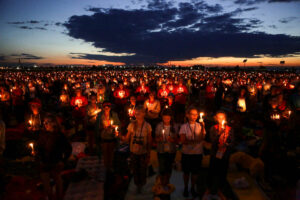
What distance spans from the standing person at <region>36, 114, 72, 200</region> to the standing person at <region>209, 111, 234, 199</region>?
8.72 ft

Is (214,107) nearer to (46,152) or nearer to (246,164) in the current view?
(246,164)

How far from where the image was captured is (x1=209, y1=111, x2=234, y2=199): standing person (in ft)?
12.3

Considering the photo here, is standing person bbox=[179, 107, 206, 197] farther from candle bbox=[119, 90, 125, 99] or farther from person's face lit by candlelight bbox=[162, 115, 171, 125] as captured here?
candle bbox=[119, 90, 125, 99]

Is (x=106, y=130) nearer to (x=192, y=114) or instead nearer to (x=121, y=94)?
(x=192, y=114)

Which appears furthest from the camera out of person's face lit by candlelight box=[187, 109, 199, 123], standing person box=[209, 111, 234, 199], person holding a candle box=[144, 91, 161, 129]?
person holding a candle box=[144, 91, 161, 129]

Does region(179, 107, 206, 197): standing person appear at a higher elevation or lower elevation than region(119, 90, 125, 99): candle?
lower

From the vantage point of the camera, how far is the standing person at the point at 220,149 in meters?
3.74

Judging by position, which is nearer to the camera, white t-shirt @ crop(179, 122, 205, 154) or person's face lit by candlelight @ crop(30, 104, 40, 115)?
white t-shirt @ crop(179, 122, 205, 154)

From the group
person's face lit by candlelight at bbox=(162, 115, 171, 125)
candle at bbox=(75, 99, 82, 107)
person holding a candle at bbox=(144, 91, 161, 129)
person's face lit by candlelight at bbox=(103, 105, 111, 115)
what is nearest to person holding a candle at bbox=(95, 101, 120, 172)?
→ person's face lit by candlelight at bbox=(103, 105, 111, 115)

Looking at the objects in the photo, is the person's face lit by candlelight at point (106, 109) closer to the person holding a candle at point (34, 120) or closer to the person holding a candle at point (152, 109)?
the person holding a candle at point (34, 120)

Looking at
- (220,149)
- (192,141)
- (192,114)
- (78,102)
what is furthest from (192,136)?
(78,102)

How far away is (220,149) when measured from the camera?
3773 millimetres

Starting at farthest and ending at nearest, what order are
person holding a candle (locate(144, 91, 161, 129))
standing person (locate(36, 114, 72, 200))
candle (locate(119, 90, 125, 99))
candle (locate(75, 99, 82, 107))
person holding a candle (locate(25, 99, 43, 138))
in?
candle (locate(119, 90, 125, 99)) < candle (locate(75, 99, 82, 107)) < person holding a candle (locate(144, 91, 161, 129)) < person holding a candle (locate(25, 99, 43, 138)) < standing person (locate(36, 114, 72, 200))

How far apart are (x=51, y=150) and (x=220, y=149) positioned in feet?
9.82
